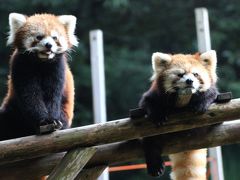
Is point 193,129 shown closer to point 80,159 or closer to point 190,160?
point 190,160

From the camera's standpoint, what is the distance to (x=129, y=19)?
11.8 m

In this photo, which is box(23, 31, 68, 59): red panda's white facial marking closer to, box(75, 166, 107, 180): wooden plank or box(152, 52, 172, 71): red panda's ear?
box(152, 52, 172, 71): red panda's ear

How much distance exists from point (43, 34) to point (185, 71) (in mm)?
1074

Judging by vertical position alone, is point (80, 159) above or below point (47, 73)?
below

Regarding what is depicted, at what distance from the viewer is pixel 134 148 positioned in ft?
14.1

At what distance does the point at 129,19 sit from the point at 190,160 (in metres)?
7.60

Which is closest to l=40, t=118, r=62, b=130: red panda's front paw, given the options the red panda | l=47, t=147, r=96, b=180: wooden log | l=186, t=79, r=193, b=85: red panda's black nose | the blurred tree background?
l=47, t=147, r=96, b=180: wooden log

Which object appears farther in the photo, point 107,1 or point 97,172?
point 107,1

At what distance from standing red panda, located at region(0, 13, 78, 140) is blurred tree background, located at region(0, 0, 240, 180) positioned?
5.80m

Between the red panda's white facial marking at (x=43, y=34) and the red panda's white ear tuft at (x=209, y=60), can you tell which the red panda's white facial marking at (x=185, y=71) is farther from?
the red panda's white facial marking at (x=43, y=34)

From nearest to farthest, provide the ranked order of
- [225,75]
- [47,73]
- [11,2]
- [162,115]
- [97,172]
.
A: [162,115] → [97,172] → [47,73] → [225,75] → [11,2]

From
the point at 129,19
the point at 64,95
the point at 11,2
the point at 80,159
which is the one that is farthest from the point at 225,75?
the point at 80,159

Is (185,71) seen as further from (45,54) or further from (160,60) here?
(45,54)

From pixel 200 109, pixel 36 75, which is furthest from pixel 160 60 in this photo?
pixel 36 75
